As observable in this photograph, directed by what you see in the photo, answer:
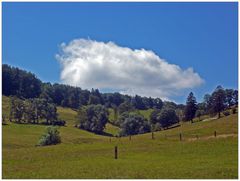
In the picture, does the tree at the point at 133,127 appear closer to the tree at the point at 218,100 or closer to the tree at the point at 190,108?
the tree at the point at 190,108

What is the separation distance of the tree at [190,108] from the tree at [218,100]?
28.2ft

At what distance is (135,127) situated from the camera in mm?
187875

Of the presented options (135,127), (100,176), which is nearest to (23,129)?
(135,127)

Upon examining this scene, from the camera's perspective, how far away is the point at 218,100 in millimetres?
172125

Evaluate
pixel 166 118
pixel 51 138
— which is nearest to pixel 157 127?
pixel 166 118

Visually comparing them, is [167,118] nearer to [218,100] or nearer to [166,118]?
[166,118]

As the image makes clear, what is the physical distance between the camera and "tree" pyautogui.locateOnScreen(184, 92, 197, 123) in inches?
6944

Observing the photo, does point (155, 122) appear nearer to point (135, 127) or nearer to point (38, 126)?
point (135, 127)

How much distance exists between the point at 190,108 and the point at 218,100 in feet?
42.4

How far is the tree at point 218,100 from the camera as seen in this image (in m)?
170

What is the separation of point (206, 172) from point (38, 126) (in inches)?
6654

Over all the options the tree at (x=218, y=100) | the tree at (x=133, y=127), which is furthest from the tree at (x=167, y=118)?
the tree at (x=218, y=100)

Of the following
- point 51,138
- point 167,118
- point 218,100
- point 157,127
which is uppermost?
point 218,100

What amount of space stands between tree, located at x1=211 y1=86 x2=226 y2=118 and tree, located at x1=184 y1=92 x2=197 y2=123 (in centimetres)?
858
